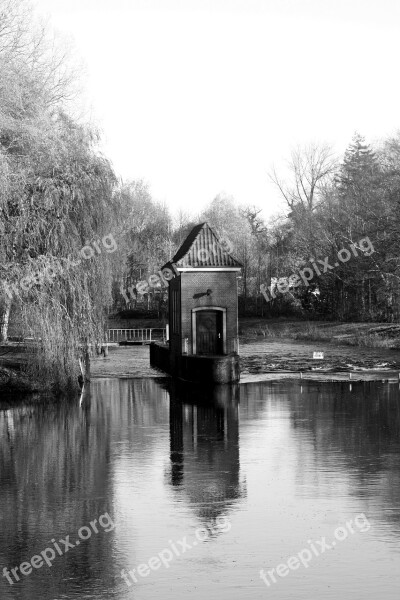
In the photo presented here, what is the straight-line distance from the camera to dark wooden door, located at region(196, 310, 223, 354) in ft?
127

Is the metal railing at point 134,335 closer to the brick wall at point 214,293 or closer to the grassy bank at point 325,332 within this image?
the grassy bank at point 325,332

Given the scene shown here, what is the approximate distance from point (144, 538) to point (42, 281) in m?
17.1

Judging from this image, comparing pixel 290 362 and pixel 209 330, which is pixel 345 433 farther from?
pixel 290 362

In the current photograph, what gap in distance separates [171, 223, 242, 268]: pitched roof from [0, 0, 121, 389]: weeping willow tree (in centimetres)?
707

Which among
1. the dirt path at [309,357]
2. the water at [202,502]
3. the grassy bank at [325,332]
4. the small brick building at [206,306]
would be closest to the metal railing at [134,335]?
the grassy bank at [325,332]

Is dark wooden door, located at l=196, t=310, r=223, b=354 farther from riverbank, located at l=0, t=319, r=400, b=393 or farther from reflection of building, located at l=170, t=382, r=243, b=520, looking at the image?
reflection of building, located at l=170, t=382, r=243, b=520

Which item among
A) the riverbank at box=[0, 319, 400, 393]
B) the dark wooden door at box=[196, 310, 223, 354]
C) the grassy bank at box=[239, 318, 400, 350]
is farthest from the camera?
the grassy bank at box=[239, 318, 400, 350]

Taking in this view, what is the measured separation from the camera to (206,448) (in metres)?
21.7

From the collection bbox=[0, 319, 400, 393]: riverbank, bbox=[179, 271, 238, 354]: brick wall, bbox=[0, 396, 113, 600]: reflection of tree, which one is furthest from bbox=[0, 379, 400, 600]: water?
bbox=[179, 271, 238, 354]: brick wall

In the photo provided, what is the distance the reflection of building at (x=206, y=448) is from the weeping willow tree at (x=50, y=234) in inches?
161

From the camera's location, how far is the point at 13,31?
36.1m

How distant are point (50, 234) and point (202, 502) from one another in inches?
612

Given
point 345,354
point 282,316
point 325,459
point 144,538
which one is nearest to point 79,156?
point 325,459

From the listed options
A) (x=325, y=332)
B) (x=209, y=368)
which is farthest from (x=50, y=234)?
(x=325, y=332)
